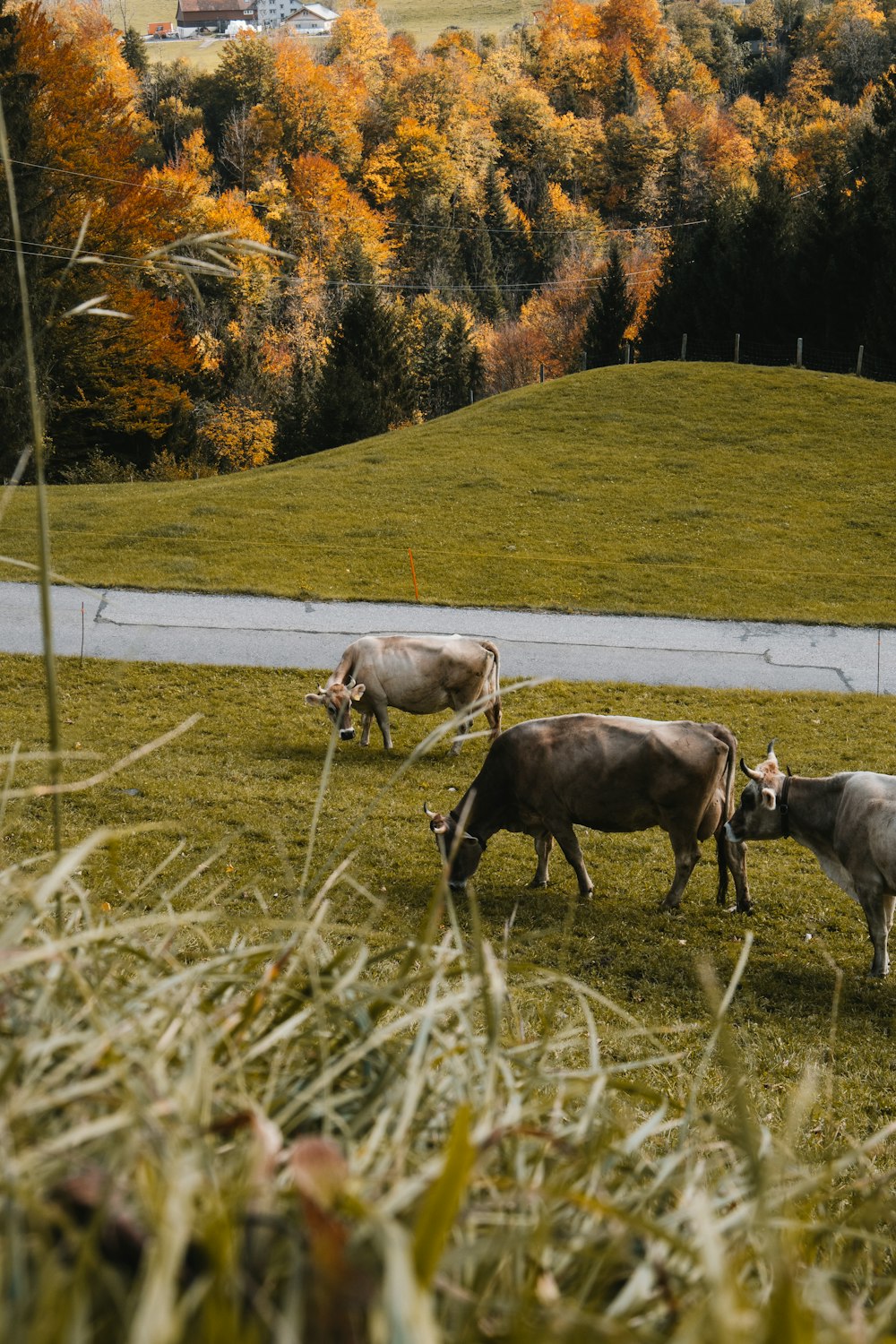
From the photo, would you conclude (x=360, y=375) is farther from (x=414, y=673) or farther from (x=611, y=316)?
(x=414, y=673)

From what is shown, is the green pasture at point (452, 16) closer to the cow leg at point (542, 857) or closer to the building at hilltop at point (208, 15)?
the building at hilltop at point (208, 15)

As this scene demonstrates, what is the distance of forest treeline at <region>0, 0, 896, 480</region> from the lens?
39.9 metres

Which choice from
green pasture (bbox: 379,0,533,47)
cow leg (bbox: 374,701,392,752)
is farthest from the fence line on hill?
green pasture (bbox: 379,0,533,47)

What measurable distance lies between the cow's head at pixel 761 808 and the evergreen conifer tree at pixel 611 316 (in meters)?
44.9

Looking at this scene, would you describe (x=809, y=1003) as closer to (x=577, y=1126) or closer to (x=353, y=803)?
(x=353, y=803)

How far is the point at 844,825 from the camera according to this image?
8.35 metres

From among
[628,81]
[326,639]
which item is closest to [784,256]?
[326,639]

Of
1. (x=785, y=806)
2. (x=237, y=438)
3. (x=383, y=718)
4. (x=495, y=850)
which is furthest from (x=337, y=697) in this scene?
(x=237, y=438)

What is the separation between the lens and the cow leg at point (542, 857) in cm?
999

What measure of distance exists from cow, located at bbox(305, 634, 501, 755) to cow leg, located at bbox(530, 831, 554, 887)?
3.31 metres

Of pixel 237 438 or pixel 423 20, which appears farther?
pixel 423 20

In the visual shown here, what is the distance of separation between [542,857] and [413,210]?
85554 millimetres

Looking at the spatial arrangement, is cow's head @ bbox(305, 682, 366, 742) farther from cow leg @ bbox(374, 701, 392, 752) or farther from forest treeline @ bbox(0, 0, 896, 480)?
forest treeline @ bbox(0, 0, 896, 480)

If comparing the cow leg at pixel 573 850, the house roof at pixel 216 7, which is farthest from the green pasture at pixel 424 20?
the cow leg at pixel 573 850
